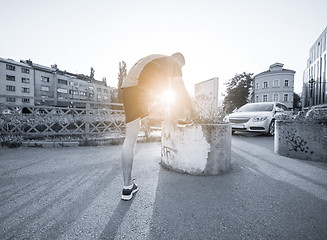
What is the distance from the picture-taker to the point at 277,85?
134ft

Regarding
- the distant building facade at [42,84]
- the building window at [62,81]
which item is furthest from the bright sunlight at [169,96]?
the building window at [62,81]

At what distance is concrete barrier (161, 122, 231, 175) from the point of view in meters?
2.80

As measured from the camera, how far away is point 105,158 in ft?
12.4

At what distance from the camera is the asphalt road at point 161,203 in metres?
1.43

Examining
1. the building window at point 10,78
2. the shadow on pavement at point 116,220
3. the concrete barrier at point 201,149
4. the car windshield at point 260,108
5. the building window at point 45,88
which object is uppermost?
the building window at point 10,78

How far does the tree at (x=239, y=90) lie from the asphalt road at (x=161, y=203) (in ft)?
127

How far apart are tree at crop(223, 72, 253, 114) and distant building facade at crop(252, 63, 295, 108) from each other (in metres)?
4.96

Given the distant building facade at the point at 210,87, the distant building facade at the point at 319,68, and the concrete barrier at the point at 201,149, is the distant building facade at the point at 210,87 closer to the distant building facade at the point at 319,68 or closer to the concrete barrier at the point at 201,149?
the concrete barrier at the point at 201,149

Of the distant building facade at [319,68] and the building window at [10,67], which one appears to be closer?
the distant building facade at [319,68]

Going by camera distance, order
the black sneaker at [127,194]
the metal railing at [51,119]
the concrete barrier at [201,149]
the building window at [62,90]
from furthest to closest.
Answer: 1. the building window at [62,90]
2. the metal railing at [51,119]
3. the concrete barrier at [201,149]
4. the black sneaker at [127,194]

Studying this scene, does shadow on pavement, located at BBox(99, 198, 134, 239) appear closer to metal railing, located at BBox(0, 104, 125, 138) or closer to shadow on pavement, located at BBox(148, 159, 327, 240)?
shadow on pavement, located at BBox(148, 159, 327, 240)

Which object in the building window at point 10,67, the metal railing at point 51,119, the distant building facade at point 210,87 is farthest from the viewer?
the building window at point 10,67

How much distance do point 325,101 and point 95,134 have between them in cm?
A: 4488

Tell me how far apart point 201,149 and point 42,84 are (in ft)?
180
